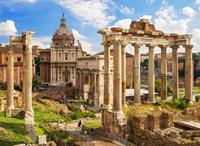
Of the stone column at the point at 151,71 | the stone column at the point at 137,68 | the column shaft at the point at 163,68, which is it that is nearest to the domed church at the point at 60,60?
the column shaft at the point at 163,68

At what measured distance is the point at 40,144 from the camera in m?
23.2

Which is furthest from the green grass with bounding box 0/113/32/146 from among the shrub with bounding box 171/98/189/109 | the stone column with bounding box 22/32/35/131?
the shrub with bounding box 171/98/189/109

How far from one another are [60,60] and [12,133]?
5255cm

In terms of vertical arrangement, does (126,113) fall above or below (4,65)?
below

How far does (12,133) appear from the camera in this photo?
25.5m

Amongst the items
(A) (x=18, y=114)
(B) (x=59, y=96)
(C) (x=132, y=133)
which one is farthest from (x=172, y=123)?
(B) (x=59, y=96)

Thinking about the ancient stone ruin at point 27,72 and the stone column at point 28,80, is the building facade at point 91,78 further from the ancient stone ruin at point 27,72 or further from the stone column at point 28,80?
the stone column at point 28,80

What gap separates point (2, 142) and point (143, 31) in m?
17.5

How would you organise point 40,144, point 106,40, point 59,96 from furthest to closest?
point 59,96 < point 106,40 < point 40,144

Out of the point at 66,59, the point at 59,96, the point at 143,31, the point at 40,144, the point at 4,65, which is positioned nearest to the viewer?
the point at 40,144

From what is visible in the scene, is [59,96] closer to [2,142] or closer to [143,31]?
[143,31]

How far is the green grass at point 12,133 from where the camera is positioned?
24.2 meters

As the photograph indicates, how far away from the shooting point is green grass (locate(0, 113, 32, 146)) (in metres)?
24.2

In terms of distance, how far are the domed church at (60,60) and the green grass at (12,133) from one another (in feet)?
160
